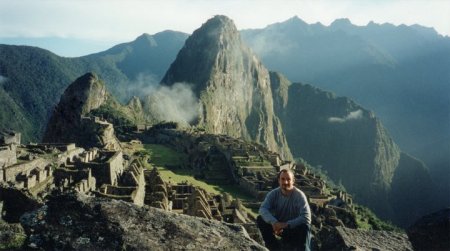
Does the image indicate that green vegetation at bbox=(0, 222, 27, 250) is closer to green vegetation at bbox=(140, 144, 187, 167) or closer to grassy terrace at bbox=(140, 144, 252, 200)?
grassy terrace at bbox=(140, 144, 252, 200)

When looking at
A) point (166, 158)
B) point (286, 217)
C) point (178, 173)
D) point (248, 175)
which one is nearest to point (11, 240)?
point (286, 217)

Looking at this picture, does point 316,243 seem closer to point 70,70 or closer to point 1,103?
point 1,103

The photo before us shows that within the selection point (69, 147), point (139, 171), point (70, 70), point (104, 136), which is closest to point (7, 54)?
point (70, 70)

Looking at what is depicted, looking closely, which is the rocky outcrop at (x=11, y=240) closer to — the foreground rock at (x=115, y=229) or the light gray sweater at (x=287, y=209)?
the foreground rock at (x=115, y=229)

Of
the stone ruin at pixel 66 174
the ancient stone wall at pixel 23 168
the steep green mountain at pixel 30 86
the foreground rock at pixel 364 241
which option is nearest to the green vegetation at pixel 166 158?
the stone ruin at pixel 66 174

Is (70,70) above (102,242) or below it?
above

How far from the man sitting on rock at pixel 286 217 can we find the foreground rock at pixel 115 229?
2.95 m

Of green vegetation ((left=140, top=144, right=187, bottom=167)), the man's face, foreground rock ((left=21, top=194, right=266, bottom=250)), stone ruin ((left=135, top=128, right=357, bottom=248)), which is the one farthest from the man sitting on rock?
green vegetation ((left=140, top=144, right=187, bottom=167))

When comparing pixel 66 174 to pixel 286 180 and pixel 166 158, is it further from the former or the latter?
pixel 166 158

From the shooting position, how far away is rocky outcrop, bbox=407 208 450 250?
8.52 meters

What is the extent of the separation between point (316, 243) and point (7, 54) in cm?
17190

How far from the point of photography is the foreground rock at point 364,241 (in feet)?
34.3

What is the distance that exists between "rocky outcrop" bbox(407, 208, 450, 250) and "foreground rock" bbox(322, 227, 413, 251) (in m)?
1.51

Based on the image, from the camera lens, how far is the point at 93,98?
118250mm
